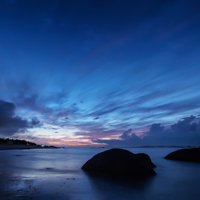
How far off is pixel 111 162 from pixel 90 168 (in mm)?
1964

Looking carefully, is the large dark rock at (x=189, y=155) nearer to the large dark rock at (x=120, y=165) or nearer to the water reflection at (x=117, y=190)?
the large dark rock at (x=120, y=165)

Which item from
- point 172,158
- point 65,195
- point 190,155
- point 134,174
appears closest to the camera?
point 65,195

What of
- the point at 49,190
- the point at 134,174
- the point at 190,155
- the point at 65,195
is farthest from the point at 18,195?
the point at 190,155

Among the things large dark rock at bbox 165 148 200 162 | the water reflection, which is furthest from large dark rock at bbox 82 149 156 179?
large dark rock at bbox 165 148 200 162

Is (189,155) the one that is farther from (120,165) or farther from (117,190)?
(117,190)

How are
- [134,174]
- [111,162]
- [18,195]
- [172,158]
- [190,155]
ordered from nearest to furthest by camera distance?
[18,195] < [134,174] < [111,162] < [190,155] < [172,158]

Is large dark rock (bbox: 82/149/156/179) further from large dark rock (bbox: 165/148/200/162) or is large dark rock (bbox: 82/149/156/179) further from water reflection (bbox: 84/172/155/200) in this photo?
large dark rock (bbox: 165/148/200/162)

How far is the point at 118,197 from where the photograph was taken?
549cm

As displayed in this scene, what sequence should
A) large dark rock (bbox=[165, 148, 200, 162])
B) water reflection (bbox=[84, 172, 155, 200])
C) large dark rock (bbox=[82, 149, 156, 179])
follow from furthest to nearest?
large dark rock (bbox=[165, 148, 200, 162]) < large dark rock (bbox=[82, 149, 156, 179]) < water reflection (bbox=[84, 172, 155, 200])

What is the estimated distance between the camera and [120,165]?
9.66 m

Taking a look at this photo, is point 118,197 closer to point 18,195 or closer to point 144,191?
point 144,191

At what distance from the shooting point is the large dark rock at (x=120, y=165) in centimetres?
938

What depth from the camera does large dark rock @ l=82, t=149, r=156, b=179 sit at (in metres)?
→ 9.38

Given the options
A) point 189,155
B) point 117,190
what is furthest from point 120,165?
point 189,155
